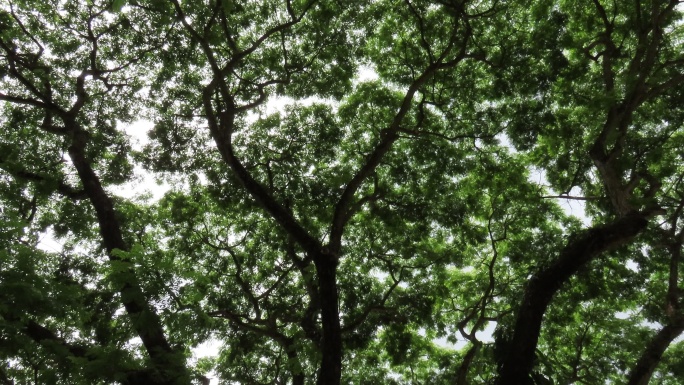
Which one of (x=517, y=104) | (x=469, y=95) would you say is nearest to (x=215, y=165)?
(x=469, y=95)

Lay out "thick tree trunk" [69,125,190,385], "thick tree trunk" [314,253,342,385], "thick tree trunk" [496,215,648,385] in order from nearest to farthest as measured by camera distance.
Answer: "thick tree trunk" [496,215,648,385] → "thick tree trunk" [69,125,190,385] → "thick tree trunk" [314,253,342,385]

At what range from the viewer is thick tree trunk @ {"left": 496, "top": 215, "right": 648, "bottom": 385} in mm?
5125

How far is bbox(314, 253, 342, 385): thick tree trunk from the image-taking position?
696 cm

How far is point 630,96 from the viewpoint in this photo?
26.1 feet

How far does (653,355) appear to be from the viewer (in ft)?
27.0

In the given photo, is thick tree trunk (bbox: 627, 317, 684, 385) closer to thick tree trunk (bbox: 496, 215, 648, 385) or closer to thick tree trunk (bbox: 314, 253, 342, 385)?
thick tree trunk (bbox: 496, 215, 648, 385)

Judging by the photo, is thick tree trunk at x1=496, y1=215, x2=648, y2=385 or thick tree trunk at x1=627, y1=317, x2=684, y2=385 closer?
thick tree trunk at x1=496, y1=215, x2=648, y2=385

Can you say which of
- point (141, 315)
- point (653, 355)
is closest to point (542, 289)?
point (141, 315)

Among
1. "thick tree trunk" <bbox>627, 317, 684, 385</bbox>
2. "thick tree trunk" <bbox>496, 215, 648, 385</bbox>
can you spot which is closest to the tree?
"thick tree trunk" <bbox>627, 317, 684, 385</bbox>

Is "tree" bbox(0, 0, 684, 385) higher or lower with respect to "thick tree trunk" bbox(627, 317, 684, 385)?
higher

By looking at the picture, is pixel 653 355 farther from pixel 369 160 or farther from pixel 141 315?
pixel 141 315

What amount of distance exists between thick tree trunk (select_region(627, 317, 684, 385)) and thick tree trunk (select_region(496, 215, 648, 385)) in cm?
336

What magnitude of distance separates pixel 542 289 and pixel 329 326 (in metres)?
2.99

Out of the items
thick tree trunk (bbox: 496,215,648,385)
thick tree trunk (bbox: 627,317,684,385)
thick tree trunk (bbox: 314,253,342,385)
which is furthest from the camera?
thick tree trunk (bbox: 627,317,684,385)
